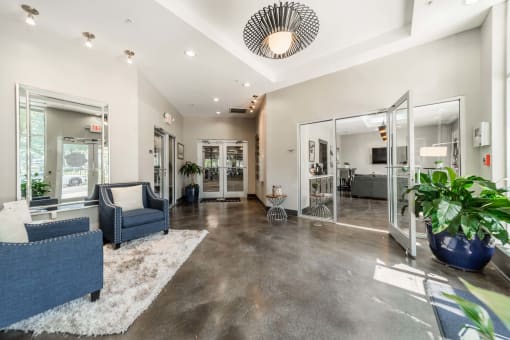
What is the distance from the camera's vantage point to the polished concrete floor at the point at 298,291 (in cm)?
153

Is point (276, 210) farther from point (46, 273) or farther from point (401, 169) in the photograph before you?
point (46, 273)

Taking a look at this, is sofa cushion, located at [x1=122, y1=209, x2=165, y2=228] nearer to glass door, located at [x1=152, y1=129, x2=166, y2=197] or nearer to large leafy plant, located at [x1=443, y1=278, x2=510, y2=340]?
glass door, located at [x1=152, y1=129, x2=166, y2=197]

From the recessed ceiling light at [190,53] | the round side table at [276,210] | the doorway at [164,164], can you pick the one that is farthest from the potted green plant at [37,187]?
the round side table at [276,210]

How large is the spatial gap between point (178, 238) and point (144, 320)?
5.47 ft

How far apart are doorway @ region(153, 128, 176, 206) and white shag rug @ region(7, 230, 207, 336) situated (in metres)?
2.36

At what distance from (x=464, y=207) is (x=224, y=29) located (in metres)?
3.86

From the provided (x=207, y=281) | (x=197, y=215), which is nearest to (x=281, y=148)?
(x=197, y=215)

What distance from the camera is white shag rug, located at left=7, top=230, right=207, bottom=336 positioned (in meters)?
1.53

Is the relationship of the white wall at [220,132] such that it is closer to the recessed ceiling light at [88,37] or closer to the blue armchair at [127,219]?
the blue armchair at [127,219]

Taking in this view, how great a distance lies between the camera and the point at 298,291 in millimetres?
1963

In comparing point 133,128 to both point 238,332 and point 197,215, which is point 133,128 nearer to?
point 197,215

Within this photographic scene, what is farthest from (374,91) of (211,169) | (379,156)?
(379,156)

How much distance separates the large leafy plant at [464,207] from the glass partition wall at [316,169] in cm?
212

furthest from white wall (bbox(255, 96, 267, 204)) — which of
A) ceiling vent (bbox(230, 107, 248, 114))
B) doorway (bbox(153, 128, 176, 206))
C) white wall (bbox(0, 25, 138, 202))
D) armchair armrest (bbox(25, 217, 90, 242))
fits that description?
armchair armrest (bbox(25, 217, 90, 242))
